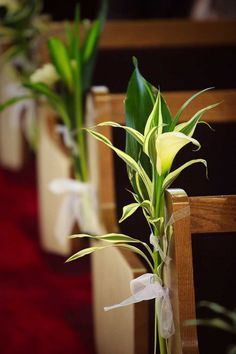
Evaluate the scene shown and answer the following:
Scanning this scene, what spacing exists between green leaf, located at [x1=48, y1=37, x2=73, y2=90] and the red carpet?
37.5 inches

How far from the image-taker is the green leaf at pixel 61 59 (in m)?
2.59

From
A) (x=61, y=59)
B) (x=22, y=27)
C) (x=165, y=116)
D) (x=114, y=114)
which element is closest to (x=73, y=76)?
(x=61, y=59)

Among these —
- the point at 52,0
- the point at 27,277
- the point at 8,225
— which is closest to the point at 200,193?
the point at 27,277

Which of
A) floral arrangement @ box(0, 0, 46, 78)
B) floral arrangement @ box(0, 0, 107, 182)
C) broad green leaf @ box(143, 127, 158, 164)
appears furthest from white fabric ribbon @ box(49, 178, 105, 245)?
broad green leaf @ box(143, 127, 158, 164)

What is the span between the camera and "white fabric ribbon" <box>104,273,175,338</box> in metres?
1.57

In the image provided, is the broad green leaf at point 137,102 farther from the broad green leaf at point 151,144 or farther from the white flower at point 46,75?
the white flower at point 46,75

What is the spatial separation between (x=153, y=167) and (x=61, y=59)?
1.21m

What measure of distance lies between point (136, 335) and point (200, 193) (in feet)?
1.29

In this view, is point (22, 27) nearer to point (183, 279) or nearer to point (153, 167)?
point (153, 167)

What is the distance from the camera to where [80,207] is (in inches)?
116

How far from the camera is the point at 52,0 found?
5.84 m

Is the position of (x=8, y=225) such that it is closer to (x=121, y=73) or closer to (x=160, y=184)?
(x=121, y=73)

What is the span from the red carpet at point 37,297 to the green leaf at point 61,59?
0.95 metres

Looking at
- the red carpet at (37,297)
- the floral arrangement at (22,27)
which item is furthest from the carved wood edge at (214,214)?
the floral arrangement at (22,27)
